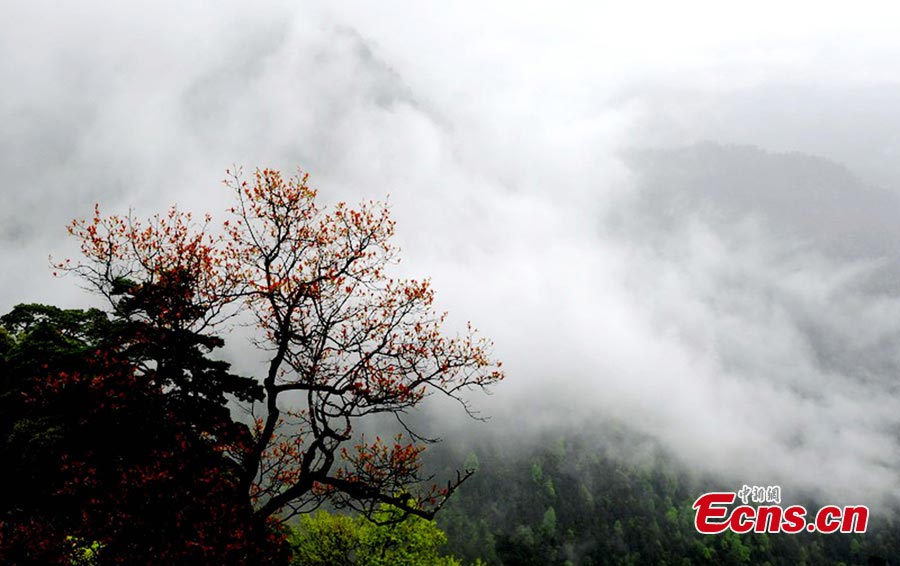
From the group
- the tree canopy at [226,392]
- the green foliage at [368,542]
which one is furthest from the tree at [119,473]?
the green foliage at [368,542]

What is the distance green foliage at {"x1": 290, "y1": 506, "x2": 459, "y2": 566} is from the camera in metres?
39.8

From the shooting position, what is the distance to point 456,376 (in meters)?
15.9

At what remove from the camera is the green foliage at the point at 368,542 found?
39844 mm

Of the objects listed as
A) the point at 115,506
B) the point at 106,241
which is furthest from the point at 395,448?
the point at 106,241

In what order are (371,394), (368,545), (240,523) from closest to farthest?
(240,523), (371,394), (368,545)

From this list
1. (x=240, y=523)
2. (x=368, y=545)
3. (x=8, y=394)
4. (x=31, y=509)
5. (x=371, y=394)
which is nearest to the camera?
(x=240, y=523)

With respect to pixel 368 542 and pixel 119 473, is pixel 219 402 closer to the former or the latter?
pixel 119 473

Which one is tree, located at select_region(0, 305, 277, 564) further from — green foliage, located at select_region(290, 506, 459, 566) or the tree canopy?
green foliage, located at select_region(290, 506, 459, 566)

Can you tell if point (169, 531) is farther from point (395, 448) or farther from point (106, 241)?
point (106, 241)

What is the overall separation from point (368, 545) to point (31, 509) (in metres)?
26.1

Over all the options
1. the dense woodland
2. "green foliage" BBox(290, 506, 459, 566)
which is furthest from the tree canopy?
"green foliage" BBox(290, 506, 459, 566)

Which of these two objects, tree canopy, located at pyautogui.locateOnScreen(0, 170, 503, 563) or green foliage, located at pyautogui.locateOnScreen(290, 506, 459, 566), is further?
green foliage, located at pyautogui.locateOnScreen(290, 506, 459, 566)

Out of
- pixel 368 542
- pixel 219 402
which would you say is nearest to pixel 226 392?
pixel 219 402

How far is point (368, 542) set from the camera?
41.2 meters
